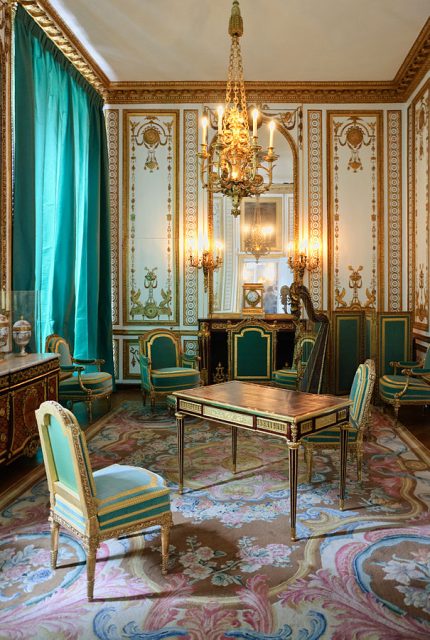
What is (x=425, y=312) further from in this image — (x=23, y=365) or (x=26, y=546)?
(x=26, y=546)

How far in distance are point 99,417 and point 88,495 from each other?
11.3 ft

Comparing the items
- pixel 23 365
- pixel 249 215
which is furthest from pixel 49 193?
pixel 249 215

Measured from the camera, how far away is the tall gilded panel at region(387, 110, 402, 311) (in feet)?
23.1

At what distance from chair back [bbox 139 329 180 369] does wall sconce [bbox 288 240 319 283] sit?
1886 mm

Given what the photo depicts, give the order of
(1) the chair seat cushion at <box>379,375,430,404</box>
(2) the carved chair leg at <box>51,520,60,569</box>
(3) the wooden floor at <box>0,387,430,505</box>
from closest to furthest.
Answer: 1. (2) the carved chair leg at <box>51,520,60,569</box>
2. (3) the wooden floor at <box>0,387,430,505</box>
3. (1) the chair seat cushion at <box>379,375,430,404</box>

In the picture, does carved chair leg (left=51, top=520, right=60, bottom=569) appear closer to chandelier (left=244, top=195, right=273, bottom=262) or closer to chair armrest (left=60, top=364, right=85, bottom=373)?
chair armrest (left=60, top=364, right=85, bottom=373)

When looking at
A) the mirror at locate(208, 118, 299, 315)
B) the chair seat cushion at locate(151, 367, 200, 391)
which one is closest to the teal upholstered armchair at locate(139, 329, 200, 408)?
the chair seat cushion at locate(151, 367, 200, 391)

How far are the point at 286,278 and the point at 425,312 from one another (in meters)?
1.78

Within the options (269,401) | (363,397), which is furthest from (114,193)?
(363,397)

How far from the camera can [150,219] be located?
23.6 feet

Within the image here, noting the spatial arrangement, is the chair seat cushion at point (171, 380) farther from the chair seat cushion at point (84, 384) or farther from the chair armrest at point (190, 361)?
the chair seat cushion at point (84, 384)

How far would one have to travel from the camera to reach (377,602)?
231 centimetres

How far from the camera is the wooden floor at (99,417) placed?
3.79 metres

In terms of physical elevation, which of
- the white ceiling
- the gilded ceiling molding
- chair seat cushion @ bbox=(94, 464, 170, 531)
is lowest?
chair seat cushion @ bbox=(94, 464, 170, 531)
